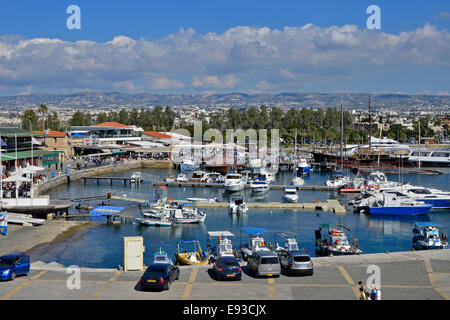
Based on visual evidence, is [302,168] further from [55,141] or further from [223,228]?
[223,228]

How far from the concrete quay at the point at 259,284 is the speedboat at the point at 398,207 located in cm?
2438

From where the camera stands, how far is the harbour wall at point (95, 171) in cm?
6188

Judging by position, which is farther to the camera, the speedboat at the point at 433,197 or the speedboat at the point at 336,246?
the speedboat at the point at 433,197

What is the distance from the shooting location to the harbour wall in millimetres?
61881

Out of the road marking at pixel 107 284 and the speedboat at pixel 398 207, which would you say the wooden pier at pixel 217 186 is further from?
the road marking at pixel 107 284

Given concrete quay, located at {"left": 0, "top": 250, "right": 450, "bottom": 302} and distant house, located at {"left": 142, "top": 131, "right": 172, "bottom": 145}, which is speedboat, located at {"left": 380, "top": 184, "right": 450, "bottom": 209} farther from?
distant house, located at {"left": 142, "top": 131, "right": 172, "bottom": 145}

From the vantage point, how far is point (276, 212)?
49688 mm

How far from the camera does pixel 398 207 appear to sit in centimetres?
4841

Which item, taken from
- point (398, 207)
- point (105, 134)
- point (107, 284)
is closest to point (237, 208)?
point (398, 207)

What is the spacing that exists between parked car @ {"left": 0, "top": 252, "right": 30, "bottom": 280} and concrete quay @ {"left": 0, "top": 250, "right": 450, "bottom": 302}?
1.07 feet

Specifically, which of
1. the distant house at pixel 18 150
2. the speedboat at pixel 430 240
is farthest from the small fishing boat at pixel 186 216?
the distant house at pixel 18 150

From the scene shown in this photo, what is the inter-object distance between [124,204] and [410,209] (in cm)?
2658

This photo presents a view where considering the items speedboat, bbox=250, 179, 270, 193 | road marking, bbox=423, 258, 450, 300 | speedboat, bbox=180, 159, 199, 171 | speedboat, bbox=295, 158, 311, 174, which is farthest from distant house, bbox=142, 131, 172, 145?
road marking, bbox=423, 258, 450, 300
